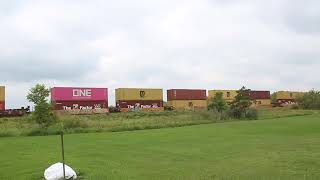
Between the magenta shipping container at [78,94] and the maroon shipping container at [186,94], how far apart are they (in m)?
15.4

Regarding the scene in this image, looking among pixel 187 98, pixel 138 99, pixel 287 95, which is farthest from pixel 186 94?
pixel 287 95

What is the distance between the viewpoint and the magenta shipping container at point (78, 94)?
65.4m

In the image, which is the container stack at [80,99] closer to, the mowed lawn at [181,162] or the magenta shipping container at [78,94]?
the magenta shipping container at [78,94]

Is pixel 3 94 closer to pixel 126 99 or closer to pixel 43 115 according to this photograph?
pixel 126 99

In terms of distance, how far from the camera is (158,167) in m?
15.4

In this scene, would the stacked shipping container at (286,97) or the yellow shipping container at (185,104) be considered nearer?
the yellow shipping container at (185,104)

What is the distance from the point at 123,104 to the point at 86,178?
201 ft

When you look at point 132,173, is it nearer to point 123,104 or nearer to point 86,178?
point 86,178

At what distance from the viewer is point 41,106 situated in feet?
129

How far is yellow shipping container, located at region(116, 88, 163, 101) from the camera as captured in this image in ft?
242

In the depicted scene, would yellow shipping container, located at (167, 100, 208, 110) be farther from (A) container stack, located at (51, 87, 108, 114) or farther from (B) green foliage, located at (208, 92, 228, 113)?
(B) green foliage, located at (208, 92, 228, 113)

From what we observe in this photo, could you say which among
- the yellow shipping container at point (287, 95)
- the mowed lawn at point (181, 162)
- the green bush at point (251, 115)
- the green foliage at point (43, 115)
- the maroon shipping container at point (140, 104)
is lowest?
the mowed lawn at point (181, 162)

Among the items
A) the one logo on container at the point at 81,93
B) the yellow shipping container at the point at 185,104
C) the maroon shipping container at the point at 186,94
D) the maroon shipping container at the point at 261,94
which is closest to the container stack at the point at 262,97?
the maroon shipping container at the point at 261,94

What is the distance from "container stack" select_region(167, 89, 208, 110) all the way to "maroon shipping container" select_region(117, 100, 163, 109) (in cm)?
519
